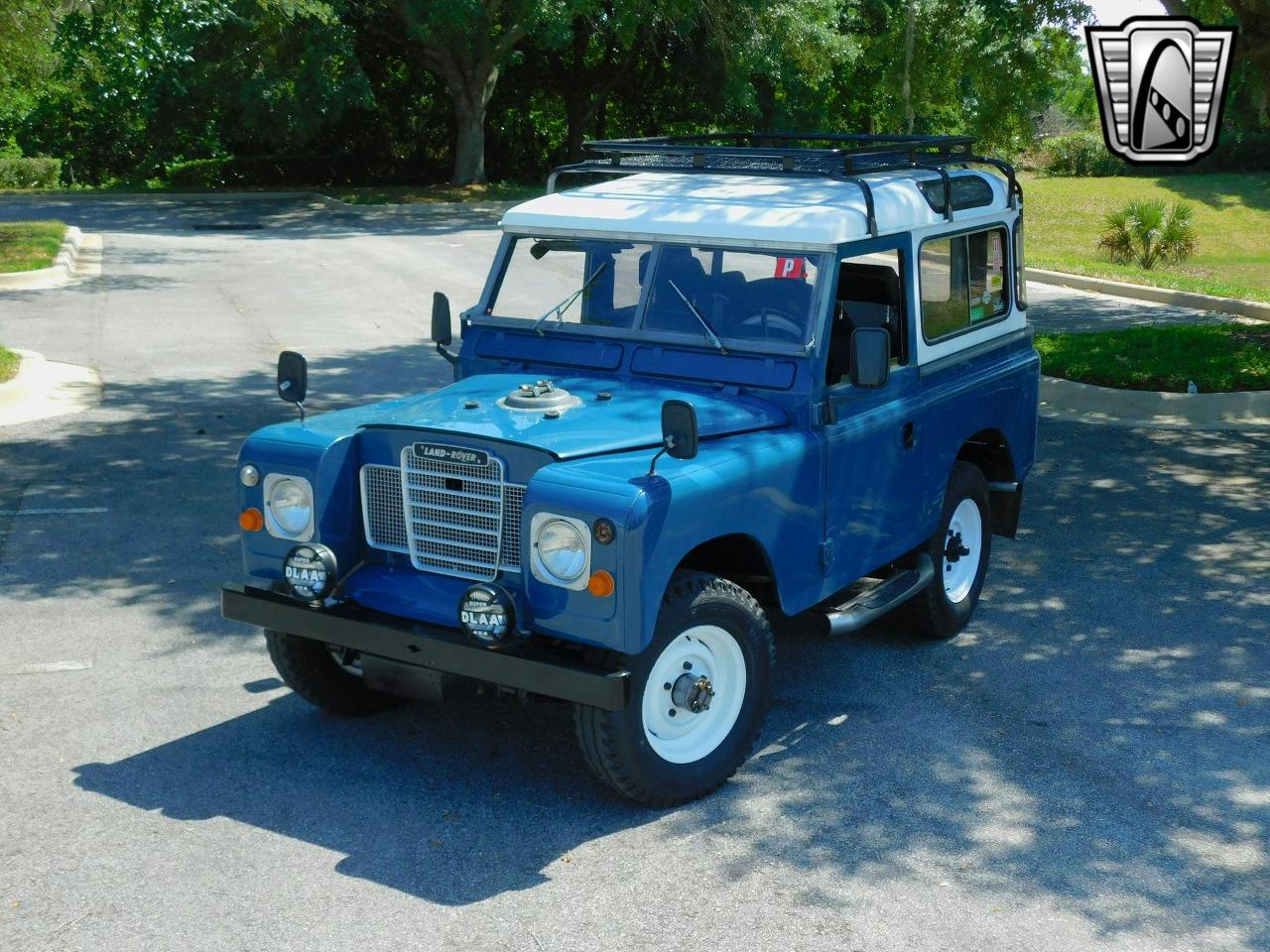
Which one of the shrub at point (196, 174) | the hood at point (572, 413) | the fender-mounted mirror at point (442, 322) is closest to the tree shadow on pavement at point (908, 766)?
the hood at point (572, 413)

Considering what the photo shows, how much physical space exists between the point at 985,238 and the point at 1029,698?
2377 millimetres

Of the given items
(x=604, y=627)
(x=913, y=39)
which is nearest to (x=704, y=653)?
(x=604, y=627)

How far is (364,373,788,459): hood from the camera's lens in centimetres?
534

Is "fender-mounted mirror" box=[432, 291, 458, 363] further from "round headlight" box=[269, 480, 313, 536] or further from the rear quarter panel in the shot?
the rear quarter panel

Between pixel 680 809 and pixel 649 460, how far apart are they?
4.34 ft

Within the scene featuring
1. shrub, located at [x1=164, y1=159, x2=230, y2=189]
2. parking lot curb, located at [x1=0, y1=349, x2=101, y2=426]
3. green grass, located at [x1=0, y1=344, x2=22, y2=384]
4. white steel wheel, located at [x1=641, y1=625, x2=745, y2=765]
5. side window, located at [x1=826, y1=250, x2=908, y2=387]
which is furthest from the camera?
shrub, located at [x1=164, y1=159, x2=230, y2=189]

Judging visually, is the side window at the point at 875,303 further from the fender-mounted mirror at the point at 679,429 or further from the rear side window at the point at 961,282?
the fender-mounted mirror at the point at 679,429

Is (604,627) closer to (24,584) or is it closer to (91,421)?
(24,584)

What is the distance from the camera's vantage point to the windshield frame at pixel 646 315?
235 inches

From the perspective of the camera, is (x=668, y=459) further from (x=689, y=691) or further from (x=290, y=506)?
(x=290, y=506)

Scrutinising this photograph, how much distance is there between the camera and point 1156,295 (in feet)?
63.2

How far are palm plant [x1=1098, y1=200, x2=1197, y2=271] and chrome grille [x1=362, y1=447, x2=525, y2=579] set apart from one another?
871 inches

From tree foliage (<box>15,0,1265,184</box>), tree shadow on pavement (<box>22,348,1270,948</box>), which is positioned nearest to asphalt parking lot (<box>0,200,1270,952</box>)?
tree shadow on pavement (<box>22,348,1270,948</box>)

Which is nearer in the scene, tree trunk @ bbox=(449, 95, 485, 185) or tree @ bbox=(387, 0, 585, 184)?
tree @ bbox=(387, 0, 585, 184)
